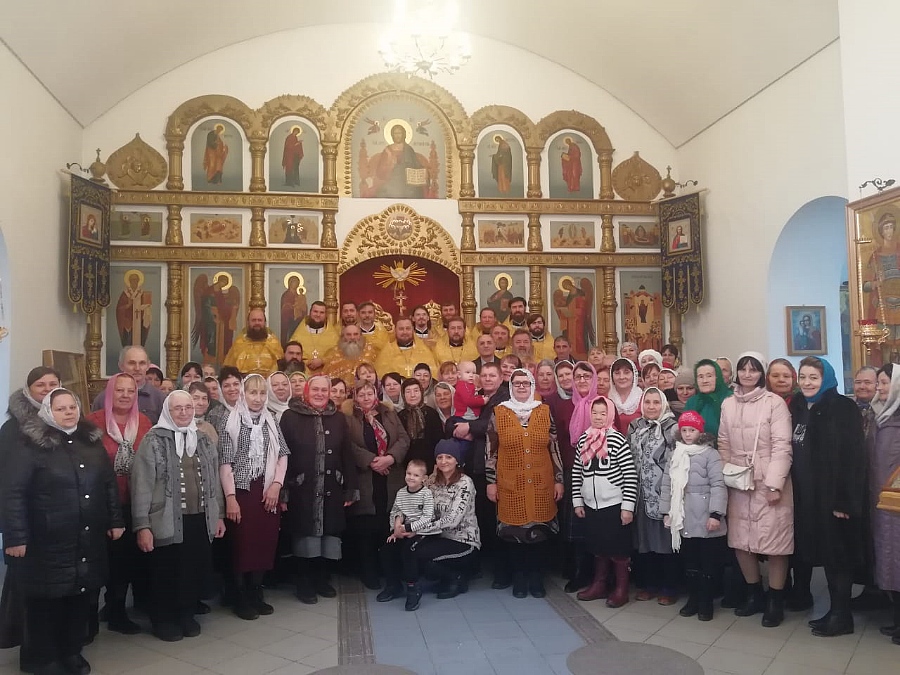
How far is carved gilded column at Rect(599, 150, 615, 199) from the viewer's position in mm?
10805

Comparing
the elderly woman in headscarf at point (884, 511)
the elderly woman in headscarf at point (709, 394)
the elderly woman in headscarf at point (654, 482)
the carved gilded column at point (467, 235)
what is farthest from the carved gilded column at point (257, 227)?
the elderly woman in headscarf at point (884, 511)

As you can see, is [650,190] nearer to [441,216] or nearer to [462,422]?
[441,216]

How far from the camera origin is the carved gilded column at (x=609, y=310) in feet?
34.5

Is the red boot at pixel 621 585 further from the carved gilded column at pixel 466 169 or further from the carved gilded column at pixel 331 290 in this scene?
the carved gilded column at pixel 466 169

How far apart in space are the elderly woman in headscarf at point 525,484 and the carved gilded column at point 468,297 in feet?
16.6

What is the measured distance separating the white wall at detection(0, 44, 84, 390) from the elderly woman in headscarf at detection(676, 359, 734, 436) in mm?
6445

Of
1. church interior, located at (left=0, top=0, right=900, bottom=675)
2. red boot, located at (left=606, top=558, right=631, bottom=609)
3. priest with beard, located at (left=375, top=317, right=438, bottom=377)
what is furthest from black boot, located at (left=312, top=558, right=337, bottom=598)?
church interior, located at (left=0, top=0, right=900, bottom=675)

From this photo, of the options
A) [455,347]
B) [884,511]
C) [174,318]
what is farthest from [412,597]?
[174,318]

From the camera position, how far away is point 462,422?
5566 millimetres

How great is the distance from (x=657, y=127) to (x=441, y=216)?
3.49m

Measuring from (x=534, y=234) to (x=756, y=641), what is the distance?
7047 millimetres

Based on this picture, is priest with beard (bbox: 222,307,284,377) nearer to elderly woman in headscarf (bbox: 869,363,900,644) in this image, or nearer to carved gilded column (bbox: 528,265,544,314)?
carved gilded column (bbox: 528,265,544,314)

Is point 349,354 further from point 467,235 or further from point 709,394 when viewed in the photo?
point 709,394

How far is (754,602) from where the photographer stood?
4785 mm
